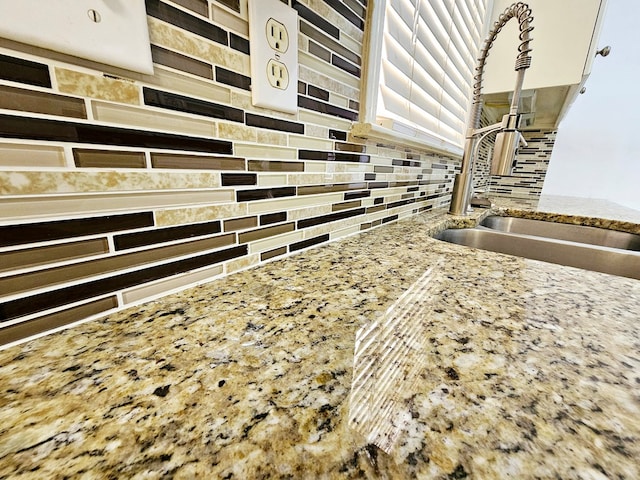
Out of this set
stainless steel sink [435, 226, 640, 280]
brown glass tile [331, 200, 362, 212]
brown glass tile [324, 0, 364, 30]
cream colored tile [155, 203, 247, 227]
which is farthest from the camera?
stainless steel sink [435, 226, 640, 280]

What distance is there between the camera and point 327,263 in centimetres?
60

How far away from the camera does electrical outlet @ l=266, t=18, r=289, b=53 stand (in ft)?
1.57

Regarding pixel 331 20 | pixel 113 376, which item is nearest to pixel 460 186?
pixel 331 20

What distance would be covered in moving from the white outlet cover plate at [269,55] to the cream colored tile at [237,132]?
50 millimetres

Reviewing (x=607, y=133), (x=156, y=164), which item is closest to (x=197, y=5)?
(x=156, y=164)

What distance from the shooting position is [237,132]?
18.5 inches

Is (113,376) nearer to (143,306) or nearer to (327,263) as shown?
(143,306)

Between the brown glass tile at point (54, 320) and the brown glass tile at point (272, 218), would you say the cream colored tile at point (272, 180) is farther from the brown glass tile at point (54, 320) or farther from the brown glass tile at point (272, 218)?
the brown glass tile at point (54, 320)

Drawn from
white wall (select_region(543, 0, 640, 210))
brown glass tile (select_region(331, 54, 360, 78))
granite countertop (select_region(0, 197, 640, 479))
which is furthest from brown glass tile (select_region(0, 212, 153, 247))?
white wall (select_region(543, 0, 640, 210))

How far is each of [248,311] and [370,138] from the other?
2.05 ft

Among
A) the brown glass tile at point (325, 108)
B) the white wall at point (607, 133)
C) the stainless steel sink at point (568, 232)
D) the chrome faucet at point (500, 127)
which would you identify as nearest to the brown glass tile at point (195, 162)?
the brown glass tile at point (325, 108)

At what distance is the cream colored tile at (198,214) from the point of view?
0.40 meters

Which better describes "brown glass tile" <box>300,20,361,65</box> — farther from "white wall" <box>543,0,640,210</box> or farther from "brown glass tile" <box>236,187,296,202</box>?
"white wall" <box>543,0,640,210</box>

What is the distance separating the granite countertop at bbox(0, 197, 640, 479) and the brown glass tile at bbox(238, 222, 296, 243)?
11cm
